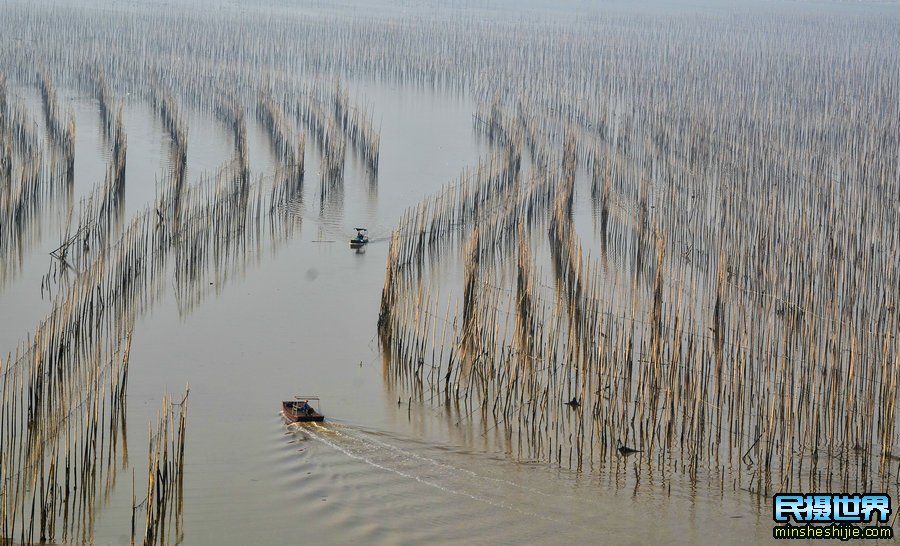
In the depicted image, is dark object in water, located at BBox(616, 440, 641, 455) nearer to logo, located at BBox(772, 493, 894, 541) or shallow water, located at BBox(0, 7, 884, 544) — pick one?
shallow water, located at BBox(0, 7, 884, 544)

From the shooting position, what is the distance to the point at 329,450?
6.10 meters

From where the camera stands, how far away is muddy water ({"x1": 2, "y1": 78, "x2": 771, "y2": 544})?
17.8ft

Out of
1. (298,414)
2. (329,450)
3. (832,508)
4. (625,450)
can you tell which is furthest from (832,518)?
(298,414)

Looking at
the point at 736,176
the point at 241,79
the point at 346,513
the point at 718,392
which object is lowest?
the point at 346,513

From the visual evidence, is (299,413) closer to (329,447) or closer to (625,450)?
(329,447)

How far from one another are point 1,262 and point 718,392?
19.6 ft

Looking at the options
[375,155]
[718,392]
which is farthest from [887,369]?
[375,155]

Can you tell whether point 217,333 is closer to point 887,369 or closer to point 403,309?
point 403,309

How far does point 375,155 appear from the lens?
13.7 meters

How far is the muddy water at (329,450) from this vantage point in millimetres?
5414

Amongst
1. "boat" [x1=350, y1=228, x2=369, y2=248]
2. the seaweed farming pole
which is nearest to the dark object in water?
the seaweed farming pole

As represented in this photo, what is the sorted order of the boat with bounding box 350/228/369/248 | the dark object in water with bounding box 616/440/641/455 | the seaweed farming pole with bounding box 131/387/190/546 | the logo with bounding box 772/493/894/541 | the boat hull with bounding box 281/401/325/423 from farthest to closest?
the boat with bounding box 350/228/369/248 < the boat hull with bounding box 281/401/325/423 < the dark object in water with bounding box 616/440/641/455 < the logo with bounding box 772/493/894/541 < the seaweed farming pole with bounding box 131/387/190/546

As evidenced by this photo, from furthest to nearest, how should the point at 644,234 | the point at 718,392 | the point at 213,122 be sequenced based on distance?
1. the point at 213,122
2. the point at 644,234
3. the point at 718,392

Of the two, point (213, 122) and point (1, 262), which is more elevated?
point (213, 122)
